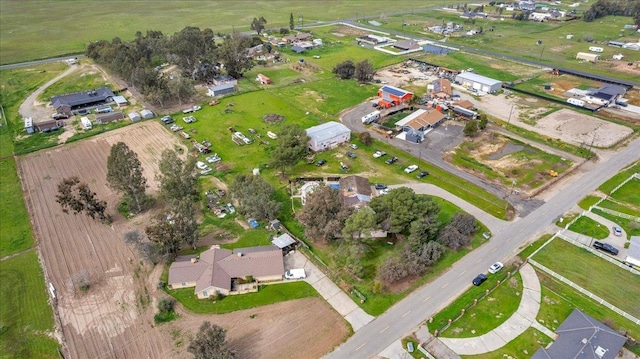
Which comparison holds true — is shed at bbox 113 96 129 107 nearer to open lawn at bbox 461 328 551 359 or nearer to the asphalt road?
the asphalt road

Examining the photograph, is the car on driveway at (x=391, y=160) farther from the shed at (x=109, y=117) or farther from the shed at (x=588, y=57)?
the shed at (x=588, y=57)

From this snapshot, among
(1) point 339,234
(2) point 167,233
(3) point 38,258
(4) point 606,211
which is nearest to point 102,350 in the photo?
(2) point 167,233

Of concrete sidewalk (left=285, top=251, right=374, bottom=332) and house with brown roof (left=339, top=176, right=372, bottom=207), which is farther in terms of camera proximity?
house with brown roof (left=339, top=176, right=372, bottom=207)

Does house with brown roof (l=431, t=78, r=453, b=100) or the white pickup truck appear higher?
house with brown roof (l=431, t=78, r=453, b=100)

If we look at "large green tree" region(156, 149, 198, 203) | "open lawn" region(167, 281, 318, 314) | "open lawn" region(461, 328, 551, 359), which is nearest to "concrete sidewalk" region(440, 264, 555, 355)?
"open lawn" region(461, 328, 551, 359)

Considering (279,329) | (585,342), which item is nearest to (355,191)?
(279,329)

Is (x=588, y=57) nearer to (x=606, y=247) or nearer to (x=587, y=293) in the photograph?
(x=606, y=247)

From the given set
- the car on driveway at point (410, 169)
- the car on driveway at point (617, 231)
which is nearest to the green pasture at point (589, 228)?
the car on driveway at point (617, 231)
